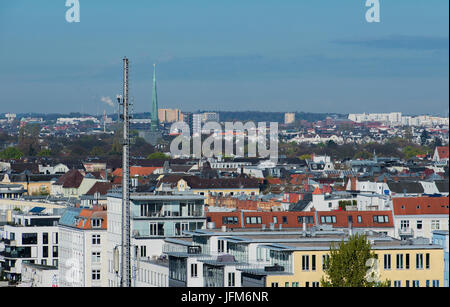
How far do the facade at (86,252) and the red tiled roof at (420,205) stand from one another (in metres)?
10.1

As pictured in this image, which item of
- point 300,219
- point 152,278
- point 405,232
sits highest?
point 300,219

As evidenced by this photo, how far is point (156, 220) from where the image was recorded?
3519 centimetres

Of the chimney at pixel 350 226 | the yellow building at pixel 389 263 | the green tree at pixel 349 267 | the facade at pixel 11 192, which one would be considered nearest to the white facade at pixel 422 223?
the chimney at pixel 350 226

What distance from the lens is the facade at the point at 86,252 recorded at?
1457 inches

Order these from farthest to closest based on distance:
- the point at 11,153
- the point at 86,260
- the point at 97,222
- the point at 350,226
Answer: the point at 11,153 → the point at 97,222 → the point at 86,260 → the point at 350,226


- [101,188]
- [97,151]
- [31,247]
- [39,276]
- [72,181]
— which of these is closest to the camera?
[39,276]

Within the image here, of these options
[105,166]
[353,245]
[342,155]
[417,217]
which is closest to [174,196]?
[417,217]

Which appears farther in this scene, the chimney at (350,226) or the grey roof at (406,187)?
the grey roof at (406,187)

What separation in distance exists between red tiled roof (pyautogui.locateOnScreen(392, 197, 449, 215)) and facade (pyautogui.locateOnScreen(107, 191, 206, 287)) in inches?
369

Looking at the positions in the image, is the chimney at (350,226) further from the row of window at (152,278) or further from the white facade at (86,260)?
the white facade at (86,260)

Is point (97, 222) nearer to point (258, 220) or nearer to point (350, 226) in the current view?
point (258, 220)

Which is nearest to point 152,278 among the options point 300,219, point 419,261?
point 419,261

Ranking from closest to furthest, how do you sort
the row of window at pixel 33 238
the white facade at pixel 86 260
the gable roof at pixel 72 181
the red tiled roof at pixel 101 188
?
the white facade at pixel 86 260 < the row of window at pixel 33 238 < the red tiled roof at pixel 101 188 < the gable roof at pixel 72 181

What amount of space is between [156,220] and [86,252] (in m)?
3.38
